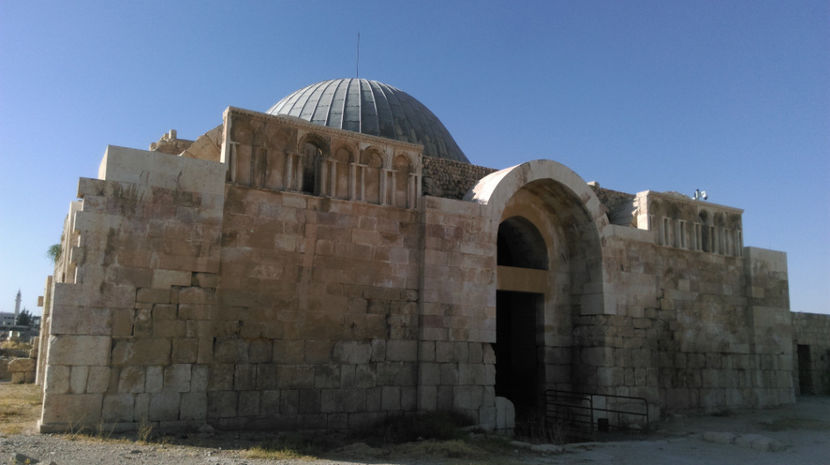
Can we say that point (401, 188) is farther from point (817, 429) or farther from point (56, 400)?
point (817, 429)

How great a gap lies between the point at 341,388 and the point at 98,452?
362 centimetres

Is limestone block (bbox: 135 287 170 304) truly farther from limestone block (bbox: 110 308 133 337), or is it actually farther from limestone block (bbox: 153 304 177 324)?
limestone block (bbox: 110 308 133 337)

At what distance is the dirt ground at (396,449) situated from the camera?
703 cm

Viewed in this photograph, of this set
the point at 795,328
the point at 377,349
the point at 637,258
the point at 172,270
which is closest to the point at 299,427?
the point at 377,349

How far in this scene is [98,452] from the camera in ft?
22.9

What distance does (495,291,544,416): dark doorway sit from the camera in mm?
12820

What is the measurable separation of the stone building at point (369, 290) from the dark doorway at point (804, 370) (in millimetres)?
5420

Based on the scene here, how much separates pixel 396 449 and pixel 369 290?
2.63 metres

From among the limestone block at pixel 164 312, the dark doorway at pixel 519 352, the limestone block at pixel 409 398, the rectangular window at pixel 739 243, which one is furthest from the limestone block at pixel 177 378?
the rectangular window at pixel 739 243

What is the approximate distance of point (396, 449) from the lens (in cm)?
858

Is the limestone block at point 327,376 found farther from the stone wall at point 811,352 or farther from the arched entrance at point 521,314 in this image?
the stone wall at point 811,352

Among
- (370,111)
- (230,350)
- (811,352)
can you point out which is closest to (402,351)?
(230,350)

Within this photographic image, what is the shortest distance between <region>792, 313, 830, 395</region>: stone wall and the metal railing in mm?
10427

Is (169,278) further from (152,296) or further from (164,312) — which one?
(164,312)
